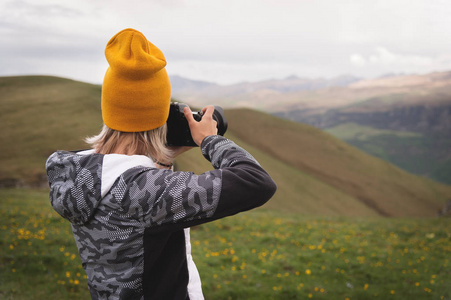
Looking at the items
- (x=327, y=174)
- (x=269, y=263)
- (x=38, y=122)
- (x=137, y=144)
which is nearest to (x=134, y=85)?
(x=137, y=144)

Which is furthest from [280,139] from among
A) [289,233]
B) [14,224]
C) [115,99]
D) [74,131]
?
[115,99]

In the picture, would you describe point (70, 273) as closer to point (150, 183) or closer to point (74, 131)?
point (150, 183)

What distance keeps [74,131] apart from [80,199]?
30.5 m

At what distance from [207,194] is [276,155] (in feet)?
194

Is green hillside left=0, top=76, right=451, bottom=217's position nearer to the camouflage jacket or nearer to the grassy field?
the grassy field

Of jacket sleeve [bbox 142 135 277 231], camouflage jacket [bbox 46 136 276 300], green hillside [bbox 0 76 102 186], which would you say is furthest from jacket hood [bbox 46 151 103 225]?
green hillside [bbox 0 76 102 186]

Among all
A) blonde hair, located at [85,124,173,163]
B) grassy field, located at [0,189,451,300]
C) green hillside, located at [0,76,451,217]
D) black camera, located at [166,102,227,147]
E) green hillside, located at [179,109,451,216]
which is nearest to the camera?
blonde hair, located at [85,124,173,163]

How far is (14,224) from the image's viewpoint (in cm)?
1034

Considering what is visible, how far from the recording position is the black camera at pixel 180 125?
1979 millimetres

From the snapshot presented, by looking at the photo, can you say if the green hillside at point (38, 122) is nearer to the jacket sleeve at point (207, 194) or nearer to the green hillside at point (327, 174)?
the green hillside at point (327, 174)

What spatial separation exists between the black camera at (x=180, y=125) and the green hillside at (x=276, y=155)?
73.7ft

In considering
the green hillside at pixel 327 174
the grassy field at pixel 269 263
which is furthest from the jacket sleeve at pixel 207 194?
the green hillside at pixel 327 174

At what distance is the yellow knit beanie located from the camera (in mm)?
1757

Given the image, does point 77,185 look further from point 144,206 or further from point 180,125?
point 180,125
